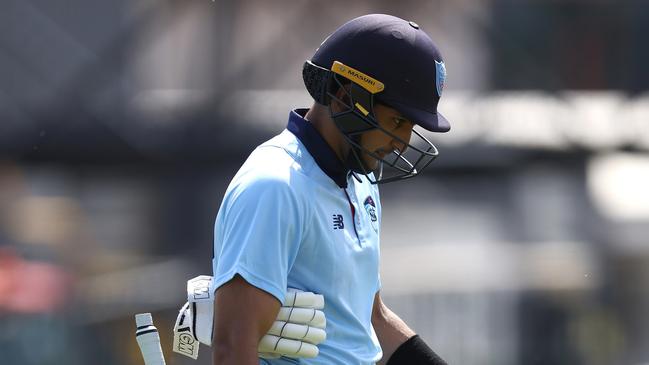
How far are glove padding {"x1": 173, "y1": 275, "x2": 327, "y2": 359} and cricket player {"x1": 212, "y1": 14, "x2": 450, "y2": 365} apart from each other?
6cm

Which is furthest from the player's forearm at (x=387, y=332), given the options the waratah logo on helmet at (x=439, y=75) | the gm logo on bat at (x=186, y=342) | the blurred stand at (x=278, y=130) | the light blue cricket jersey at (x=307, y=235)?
the blurred stand at (x=278, y=130)

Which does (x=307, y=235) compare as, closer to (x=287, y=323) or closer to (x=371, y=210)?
(x=287, y=323)

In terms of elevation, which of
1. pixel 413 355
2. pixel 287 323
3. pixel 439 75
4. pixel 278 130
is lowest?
pixel 413 355

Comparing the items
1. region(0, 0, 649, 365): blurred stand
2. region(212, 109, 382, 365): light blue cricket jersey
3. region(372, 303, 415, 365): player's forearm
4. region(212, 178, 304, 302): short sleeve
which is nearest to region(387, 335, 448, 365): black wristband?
region(372, 303, 415, 365): player's forearm

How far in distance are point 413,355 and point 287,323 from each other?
2.84ft

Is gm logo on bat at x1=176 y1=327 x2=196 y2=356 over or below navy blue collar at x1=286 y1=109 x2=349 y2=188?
below

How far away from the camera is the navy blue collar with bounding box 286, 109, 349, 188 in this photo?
358 cm

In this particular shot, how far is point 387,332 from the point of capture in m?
4.19

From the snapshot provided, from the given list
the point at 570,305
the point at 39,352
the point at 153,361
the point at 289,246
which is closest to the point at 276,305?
the point at 289,246

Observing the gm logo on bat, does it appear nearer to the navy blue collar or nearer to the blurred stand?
the navy blue collar

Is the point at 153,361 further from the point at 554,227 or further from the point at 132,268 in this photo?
the point at 554,227

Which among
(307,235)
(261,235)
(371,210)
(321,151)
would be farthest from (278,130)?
(261,235)

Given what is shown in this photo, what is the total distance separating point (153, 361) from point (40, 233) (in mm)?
6427

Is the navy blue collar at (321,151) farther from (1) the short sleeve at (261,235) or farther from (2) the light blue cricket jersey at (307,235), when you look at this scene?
(1) the short sleeve at (261,235)
